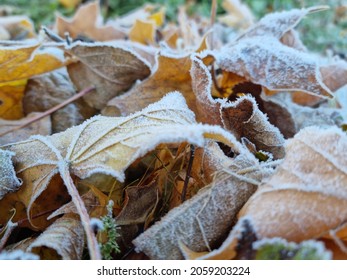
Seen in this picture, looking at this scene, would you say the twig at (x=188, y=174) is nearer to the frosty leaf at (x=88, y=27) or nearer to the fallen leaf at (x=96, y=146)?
the fallen leaf at (x=96, y=146)

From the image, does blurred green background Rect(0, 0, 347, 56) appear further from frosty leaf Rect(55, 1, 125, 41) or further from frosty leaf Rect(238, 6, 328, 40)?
frosty leaf Rect(238, 6, 328, 40)

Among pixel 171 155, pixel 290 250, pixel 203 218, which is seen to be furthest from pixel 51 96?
pixel 290 250

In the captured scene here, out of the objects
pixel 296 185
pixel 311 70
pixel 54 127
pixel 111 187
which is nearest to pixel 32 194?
pixel 111 187

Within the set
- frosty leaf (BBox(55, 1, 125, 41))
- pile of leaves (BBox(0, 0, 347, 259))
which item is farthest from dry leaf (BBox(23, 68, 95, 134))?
frosty leaf (BBox(55, 1, 125, 41))

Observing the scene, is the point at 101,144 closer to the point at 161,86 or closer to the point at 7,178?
the point at 7,178

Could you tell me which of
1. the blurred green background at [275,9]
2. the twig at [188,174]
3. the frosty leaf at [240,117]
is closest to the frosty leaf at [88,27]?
the blurred green background at [275,9]

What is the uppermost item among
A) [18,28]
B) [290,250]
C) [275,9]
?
[18,28]
